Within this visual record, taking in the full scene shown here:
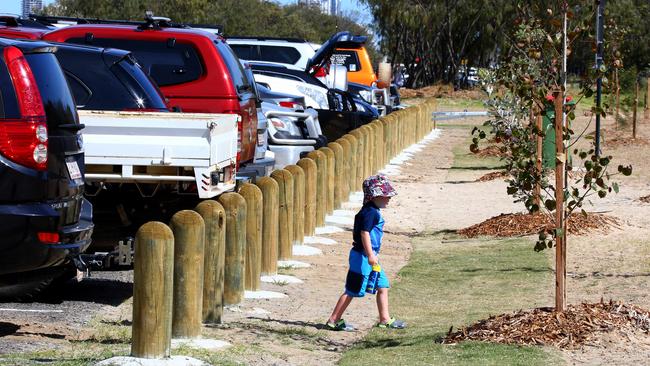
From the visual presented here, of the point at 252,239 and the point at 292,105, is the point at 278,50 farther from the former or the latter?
the point at 252,239

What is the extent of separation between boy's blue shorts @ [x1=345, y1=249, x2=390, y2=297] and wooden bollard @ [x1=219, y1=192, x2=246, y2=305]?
0.92 metres

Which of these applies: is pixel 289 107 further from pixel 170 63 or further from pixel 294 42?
pixel 294 42

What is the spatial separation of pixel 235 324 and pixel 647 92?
34.5m

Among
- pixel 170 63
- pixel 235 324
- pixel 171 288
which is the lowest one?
pixel 235 324

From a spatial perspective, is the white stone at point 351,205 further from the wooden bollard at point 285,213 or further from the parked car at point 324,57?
the parked car at point 324,57

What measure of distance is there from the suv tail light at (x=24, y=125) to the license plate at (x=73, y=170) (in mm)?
322

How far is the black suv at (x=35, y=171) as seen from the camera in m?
7.30

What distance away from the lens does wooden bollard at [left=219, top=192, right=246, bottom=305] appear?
32.5 ft

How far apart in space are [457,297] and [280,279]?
153 centimetres

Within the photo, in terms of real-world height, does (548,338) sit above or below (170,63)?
below

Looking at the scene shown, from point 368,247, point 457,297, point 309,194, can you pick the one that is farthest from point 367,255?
point 309,194

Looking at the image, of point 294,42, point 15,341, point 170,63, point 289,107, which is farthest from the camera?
point 294,42

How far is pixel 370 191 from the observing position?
370 inches

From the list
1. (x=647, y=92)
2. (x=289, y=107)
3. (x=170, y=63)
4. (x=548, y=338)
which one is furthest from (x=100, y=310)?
(x=647, y=92)
